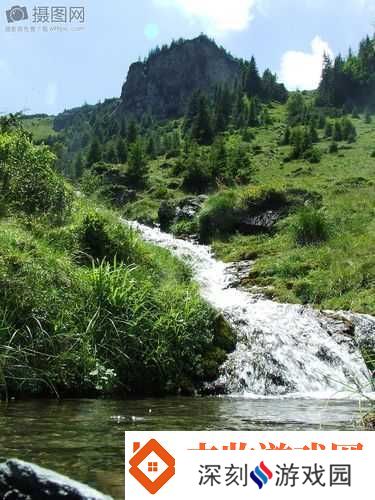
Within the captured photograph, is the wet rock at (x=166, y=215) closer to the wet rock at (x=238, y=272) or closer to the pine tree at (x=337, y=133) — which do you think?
the wet rock at (x=238, y=272)

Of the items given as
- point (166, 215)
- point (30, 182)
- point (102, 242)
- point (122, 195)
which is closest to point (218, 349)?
point (102, 242)

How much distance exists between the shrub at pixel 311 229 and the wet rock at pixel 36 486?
71.7 feet

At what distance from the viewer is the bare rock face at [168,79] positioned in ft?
586

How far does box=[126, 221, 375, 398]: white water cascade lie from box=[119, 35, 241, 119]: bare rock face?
16185 cm

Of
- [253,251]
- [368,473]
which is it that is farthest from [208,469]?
[253,251]

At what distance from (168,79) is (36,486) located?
633ft

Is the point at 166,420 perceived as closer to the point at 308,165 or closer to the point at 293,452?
the point at 293,452

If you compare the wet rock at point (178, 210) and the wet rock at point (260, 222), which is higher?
the wet rock at point (178, 210)

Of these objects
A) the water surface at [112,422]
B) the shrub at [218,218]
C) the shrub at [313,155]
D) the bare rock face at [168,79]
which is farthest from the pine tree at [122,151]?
the bare rock face at [168,79]

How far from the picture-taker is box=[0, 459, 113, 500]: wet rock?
10.8 ft

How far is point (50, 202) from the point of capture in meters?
15.5

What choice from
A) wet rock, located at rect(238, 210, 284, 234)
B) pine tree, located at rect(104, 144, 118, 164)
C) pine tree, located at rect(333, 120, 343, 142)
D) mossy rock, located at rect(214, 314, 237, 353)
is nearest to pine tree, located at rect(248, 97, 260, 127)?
pine tree, located at rect(333, 120, 343, 142)

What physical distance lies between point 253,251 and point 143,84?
6726 inches

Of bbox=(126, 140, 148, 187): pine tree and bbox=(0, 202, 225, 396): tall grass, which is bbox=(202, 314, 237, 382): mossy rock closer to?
bbox=(0, 202, 225, 396): tall grass
